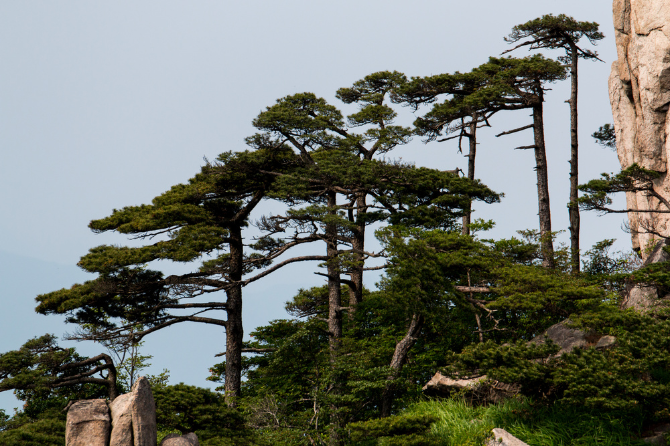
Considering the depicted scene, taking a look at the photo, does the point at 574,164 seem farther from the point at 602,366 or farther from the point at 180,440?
the point at 180,440

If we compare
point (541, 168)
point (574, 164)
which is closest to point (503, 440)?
point (541, 168)

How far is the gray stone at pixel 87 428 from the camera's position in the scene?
31.3 ft

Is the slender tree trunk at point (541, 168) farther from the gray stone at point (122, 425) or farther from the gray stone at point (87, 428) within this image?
the gray stone at point (87, 428)

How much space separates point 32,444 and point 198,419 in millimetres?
2885

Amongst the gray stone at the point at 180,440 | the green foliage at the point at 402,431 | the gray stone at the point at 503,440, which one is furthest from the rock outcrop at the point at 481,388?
the gray stone at the point at 180,440

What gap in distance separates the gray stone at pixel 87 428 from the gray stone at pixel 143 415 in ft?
1.64

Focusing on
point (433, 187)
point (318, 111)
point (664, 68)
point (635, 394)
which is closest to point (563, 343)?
point (635, 394)

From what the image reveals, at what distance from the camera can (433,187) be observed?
1814cm

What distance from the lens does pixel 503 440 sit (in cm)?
1027

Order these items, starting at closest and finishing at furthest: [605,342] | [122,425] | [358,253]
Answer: [122,425], [605,342], [358,253]

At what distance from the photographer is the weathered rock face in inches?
789

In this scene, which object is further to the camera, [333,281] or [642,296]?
[333,281]

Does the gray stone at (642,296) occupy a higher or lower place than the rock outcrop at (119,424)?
higher

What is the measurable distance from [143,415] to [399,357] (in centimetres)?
691
